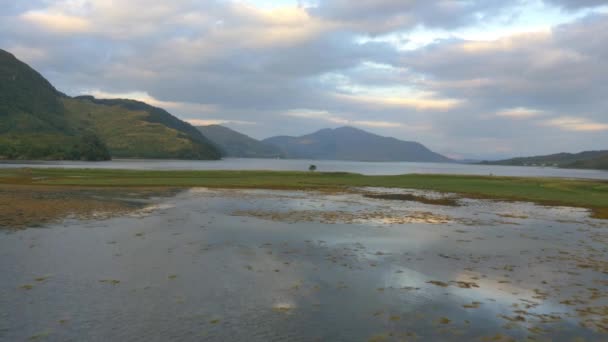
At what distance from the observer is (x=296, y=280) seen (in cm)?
1639

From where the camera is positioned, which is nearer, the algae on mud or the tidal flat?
the tidal flat

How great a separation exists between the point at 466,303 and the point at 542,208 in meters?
38.1

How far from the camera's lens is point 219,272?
17.2 meters

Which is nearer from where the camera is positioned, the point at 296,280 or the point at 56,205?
the point at 296,280

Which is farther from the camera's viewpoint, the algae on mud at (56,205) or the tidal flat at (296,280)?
the algae on mud at (56,205)

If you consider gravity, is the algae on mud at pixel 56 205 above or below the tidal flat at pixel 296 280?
above

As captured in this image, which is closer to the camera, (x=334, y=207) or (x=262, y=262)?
(x=262, y=262)

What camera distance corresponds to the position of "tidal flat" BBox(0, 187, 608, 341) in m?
11.6

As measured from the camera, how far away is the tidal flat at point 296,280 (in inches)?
458

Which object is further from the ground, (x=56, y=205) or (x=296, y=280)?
(x=56, y=205)

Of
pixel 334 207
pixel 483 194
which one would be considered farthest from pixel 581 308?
pixel 483 194

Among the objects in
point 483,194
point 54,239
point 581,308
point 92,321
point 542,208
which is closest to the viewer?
point 92,321

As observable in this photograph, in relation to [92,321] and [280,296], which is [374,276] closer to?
[280,296]

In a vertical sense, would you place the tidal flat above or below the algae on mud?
below
